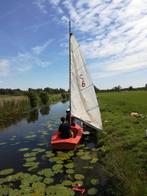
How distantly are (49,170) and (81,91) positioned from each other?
6597mm

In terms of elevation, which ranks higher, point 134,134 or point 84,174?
point 134,134

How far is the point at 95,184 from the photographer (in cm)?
1041

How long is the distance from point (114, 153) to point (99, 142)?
14.5 feet

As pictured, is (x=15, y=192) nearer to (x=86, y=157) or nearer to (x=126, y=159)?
(x=126, y=159)

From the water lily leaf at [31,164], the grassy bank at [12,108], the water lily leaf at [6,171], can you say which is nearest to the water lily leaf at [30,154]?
the water lily leaf at [31,164]

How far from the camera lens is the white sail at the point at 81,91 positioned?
1714 centimetres

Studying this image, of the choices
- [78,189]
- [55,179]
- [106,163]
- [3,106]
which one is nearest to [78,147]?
[106,163]

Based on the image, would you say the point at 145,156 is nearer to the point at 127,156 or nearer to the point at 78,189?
the point at 127,156

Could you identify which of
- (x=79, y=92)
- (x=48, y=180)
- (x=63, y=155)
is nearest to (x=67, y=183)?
(x=48, y=180)

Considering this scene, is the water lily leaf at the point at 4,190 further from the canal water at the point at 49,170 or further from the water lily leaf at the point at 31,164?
the water lily leaf at the point at 31,164

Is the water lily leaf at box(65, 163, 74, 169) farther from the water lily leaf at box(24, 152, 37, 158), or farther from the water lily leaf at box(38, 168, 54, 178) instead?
the water lily leaf at box(24, 152, 37, 158)

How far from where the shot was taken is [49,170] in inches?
482

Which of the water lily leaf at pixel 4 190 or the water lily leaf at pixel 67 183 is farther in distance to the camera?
the water lily leaf at pixel 67 183

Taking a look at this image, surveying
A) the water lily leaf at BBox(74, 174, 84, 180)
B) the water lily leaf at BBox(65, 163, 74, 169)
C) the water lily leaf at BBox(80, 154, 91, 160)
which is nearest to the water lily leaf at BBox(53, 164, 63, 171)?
the water lily leaf at BBox(65, 163, 74, 169)
